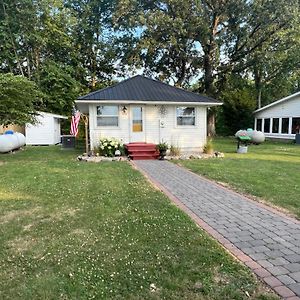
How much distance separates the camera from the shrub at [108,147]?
12.0 meters

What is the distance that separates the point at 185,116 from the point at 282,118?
12.5 m

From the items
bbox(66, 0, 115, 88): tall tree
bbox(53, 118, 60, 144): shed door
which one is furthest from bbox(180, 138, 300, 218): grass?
bbox(66, 0, 115, 88): tall tree

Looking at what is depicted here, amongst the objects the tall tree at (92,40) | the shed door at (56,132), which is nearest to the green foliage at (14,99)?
the shed door at (56,132)

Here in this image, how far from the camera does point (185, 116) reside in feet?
44.8

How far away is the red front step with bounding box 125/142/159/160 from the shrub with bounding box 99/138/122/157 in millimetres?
558

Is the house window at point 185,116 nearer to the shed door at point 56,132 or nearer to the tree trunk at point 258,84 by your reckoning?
the shed door at point 56,132

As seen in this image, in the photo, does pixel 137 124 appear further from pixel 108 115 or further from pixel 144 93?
pixel 144 93

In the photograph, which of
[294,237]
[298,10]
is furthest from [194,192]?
[298,10]

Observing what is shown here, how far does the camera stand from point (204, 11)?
877 inches

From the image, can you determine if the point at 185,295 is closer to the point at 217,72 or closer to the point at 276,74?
the point at 217,72

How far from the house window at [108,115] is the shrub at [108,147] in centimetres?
95

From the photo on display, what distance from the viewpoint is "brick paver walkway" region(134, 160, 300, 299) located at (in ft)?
9.20

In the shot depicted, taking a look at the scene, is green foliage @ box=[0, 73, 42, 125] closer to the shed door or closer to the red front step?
the red front step

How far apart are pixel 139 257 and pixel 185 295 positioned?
2.63 feet
